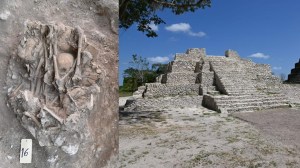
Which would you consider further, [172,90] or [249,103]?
[172,90]

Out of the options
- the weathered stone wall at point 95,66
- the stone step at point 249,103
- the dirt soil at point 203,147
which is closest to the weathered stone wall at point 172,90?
the stone step at point 249,103

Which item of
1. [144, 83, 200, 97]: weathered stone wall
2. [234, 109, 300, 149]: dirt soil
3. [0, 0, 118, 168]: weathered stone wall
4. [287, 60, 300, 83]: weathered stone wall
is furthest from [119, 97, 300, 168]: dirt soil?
[287, 60, 300, 83]: weathered stone wall

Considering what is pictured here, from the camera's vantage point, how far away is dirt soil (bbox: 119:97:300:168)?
15.5ft

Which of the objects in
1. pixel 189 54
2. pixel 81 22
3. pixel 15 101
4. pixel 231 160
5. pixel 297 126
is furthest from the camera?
pixel 189 54

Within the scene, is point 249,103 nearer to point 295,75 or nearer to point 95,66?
point 295,75

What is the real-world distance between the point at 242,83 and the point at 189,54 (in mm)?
4832

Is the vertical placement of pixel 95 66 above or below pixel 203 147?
above

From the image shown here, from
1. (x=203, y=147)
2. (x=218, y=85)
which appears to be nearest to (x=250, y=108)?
(x=218, y=85)

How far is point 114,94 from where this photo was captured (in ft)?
5.14

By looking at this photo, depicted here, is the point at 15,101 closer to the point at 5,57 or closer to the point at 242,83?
the point at 5,57

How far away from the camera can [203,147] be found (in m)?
5.72

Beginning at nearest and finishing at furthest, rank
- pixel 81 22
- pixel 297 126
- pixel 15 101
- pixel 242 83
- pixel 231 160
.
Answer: pixel 15 101 → pixel 81 22 → pixel 231 160 → pixel 297 126 → pixel 242 83

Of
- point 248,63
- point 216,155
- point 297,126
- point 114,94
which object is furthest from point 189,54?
point 114,94

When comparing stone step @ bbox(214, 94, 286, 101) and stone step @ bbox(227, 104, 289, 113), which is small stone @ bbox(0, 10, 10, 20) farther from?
stone step @ bbox(214, 94, 286, 101)
